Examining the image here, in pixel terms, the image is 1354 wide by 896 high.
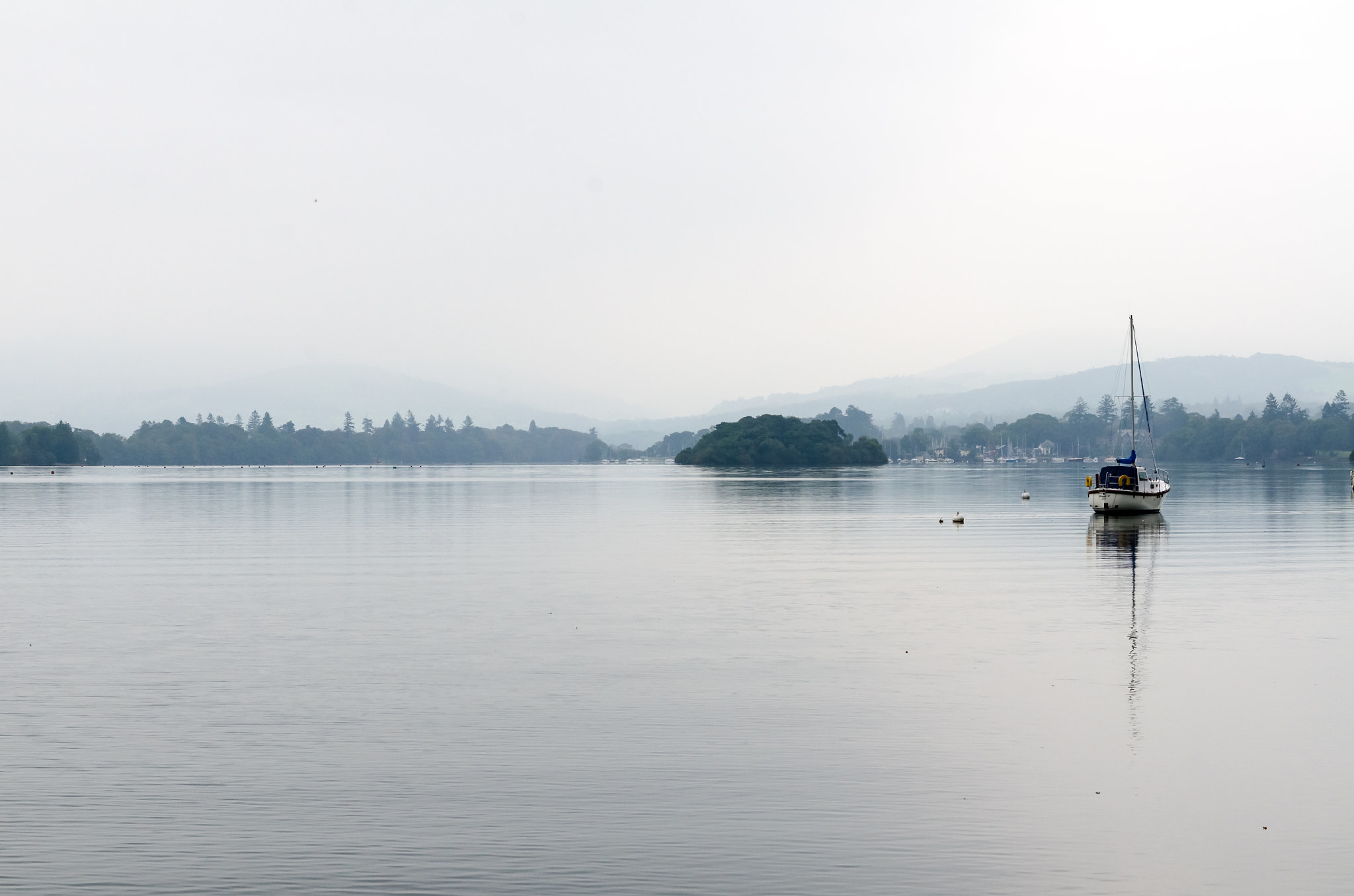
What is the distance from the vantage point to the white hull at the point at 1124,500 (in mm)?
102688

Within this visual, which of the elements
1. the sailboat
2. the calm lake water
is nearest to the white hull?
the sailboat

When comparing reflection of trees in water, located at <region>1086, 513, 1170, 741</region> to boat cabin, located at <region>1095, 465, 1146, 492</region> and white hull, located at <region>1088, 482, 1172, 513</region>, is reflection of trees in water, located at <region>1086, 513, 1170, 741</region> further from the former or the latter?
boat cabin, located at <region>1095, 465, 1146, 492</region>

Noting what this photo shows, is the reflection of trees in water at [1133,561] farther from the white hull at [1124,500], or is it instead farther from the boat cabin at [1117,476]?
the boat cabin at [1117,476]

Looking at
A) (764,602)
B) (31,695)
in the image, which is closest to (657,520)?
(764,602)

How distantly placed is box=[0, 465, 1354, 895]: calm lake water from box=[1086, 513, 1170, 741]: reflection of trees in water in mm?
307

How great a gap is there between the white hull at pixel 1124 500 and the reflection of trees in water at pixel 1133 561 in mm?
691

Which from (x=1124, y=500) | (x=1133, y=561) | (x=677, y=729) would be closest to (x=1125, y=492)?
(x=1124, y=500)

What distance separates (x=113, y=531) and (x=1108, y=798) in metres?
79.7

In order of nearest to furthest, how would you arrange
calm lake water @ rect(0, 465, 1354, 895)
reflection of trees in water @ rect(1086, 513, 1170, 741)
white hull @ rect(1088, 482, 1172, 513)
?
calm lake water @ rect(0, 465, 1354, 895) → reflection of trees in water @ rect(1086, 513, 1170, 741) → white hull @ rect(1088, 482, 1172, 513)

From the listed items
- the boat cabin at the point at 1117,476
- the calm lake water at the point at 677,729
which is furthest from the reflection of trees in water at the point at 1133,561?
the boat cabin at the point at 1117,476

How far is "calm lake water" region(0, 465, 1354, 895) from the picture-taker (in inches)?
635

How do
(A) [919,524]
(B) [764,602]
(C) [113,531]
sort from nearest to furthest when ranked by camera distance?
(B) [764,602] → (C) [113,531] → (A) [919,524]

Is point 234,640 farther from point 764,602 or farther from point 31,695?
point 764,602

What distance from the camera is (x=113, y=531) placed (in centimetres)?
8562
